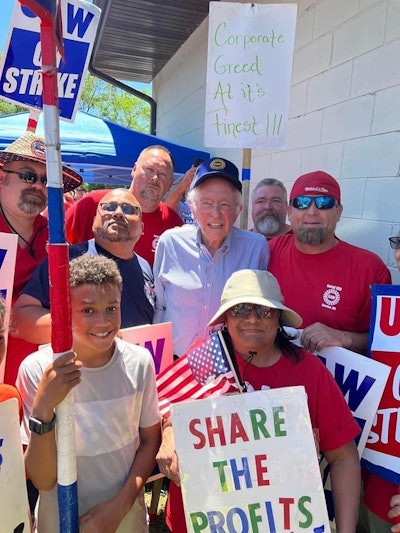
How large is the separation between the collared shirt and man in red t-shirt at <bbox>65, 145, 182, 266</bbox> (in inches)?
29.2

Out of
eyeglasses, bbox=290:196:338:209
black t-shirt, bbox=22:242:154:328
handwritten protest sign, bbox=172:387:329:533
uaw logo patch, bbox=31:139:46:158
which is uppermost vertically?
uaw logo patch, bbox=31:139:46:158

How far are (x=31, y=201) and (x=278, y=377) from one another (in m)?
1.52

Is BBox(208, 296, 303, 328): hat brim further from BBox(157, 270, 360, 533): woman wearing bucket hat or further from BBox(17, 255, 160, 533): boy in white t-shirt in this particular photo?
BBox(17, 255, 160, 533): boy in white t-shirt

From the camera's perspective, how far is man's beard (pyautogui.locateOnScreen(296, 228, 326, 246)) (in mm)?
2309

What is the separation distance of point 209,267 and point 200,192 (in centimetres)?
44

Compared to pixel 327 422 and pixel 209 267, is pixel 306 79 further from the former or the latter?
pixel 327 422

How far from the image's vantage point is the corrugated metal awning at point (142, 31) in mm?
6379

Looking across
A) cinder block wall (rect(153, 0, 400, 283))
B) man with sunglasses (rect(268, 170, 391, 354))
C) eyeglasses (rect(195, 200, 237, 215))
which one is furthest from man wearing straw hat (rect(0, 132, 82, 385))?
cinder block wall (rect(153, 0, 400, 283))

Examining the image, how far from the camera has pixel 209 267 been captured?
8.10 ft

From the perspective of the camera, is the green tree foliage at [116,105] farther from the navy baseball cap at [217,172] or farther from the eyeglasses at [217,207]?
the eyeglasses at [217,207]

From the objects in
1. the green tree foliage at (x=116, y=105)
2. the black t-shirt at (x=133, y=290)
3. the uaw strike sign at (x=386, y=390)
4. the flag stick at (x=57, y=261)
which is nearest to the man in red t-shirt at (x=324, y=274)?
the uaw strike sign at (x=386, y=390)

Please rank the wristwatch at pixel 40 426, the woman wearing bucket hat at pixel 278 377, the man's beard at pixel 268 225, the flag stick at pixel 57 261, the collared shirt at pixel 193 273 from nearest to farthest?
the flag stick at pixel 57 261 → the wristwatch at pixel 40 426 → the woman wearing bucket hat at pixel 278 377 → the collared shirt at pixel 193 273 → the man's beard at pixel 268 225

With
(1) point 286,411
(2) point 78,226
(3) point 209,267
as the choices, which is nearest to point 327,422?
(1) point 286,411

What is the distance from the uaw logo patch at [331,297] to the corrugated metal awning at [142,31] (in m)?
5.51
